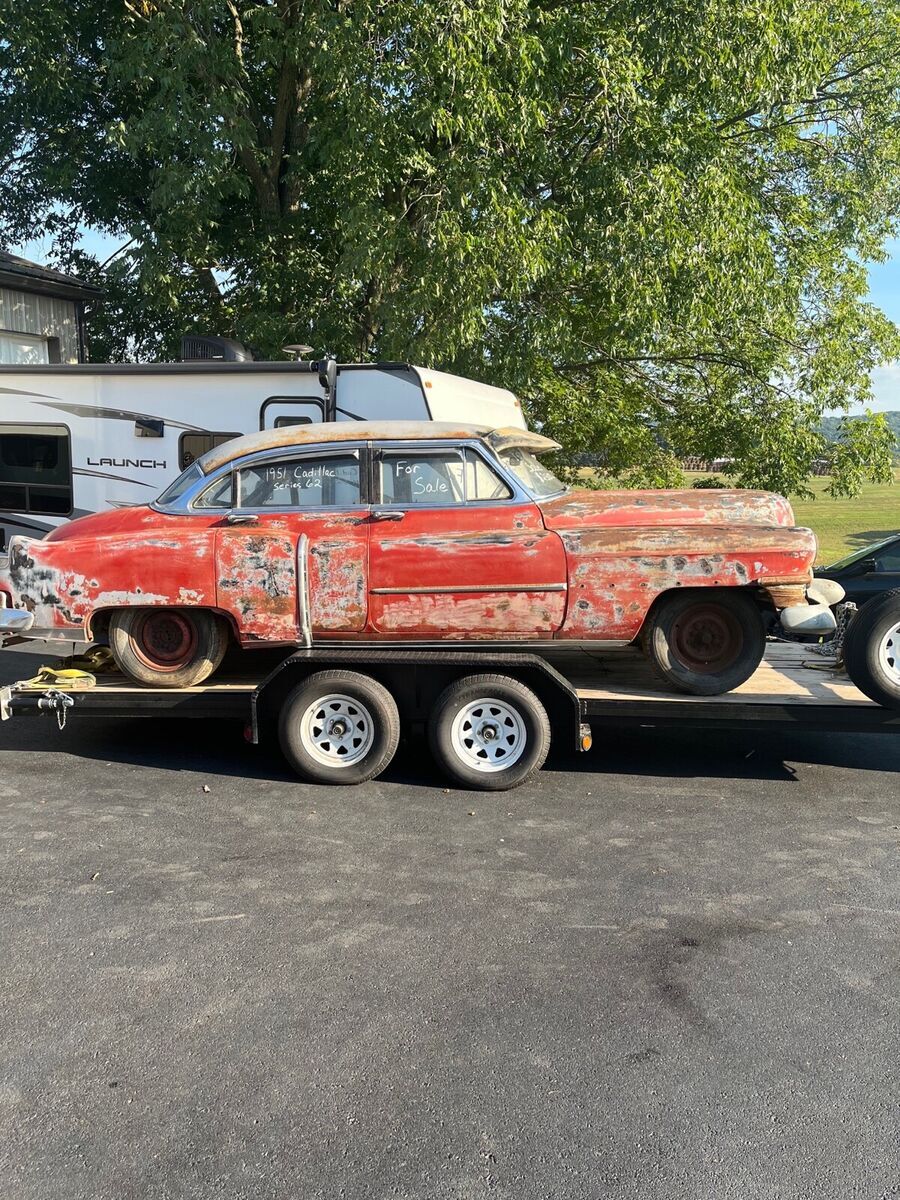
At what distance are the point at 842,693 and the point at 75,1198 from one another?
506 centimetres

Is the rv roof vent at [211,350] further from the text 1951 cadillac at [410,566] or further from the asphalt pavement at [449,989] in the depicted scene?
the asphalt pavement at [449,989]

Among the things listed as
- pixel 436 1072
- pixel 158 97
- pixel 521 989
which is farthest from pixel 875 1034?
pixel 158 97

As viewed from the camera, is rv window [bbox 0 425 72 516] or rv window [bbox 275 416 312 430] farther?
rv window [bbox 0 425 72 516]

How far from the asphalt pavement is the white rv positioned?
15.5 ft

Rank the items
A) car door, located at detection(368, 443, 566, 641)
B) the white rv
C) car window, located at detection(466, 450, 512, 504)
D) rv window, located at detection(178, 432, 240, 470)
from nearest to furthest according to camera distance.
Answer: car door, located at detection(368, 443, 566, 641), car window, located at detection(466, 450, 512, 504), the white rv, rv window, located at detection(178, 432, 240, 470)

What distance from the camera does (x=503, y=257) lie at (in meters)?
11.0

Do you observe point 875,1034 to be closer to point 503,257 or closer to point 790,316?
point 503,257

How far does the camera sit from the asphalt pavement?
300cm

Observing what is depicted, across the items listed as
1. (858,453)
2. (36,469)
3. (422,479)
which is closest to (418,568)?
(422,479)

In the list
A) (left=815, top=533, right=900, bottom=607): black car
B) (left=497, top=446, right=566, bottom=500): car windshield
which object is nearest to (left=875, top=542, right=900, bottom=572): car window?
(left=815, top=533, right=900, bottom=607): black car

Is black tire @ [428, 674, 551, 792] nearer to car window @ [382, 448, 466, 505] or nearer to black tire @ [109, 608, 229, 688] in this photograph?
car window @ [382, 448, 466, 505]

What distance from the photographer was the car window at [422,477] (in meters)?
6.41

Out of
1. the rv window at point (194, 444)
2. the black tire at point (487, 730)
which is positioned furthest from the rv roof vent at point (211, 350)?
the black tire at point (487, 730)

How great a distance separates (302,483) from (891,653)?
3830 mm
